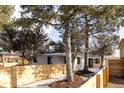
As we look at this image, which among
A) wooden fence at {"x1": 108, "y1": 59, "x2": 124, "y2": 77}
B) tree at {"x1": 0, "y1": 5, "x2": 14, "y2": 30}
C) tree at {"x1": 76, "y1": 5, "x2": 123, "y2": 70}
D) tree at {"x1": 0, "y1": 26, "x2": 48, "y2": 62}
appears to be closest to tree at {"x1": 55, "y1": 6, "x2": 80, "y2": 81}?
tree at {"x1": 76, "y1": 5, "x2": 123, "y2": 70}

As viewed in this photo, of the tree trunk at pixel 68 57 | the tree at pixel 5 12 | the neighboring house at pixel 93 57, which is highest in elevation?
the tree at pixel 5 12

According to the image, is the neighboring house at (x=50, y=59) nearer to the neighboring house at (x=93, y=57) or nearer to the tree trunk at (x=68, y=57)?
the neighboring house at (x=93, y=57)

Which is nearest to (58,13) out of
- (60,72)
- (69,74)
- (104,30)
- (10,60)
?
(69,74)

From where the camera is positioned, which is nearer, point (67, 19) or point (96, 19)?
point (67, 19)

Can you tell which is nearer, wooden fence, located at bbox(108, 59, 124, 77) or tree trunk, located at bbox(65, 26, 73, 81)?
tree trunk, located at bbox(65, 26, 73, 81)

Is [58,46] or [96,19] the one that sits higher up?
[96,19]

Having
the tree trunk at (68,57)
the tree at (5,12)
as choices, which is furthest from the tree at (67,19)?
the tree at (5,12)

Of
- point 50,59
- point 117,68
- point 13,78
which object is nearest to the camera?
point 13,78

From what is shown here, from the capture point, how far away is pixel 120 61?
54.1ft

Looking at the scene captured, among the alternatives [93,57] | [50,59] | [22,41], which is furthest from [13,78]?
[93,57]

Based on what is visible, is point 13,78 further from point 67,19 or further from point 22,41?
point 22,41

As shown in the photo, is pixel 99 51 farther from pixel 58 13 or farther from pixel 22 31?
pixel 58 13

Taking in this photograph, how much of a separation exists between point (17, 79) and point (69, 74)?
2.65 meters

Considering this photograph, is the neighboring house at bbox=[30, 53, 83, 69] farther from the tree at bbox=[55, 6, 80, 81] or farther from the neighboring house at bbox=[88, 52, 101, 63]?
the tree at bbox=[55, 6, 80, 81]
